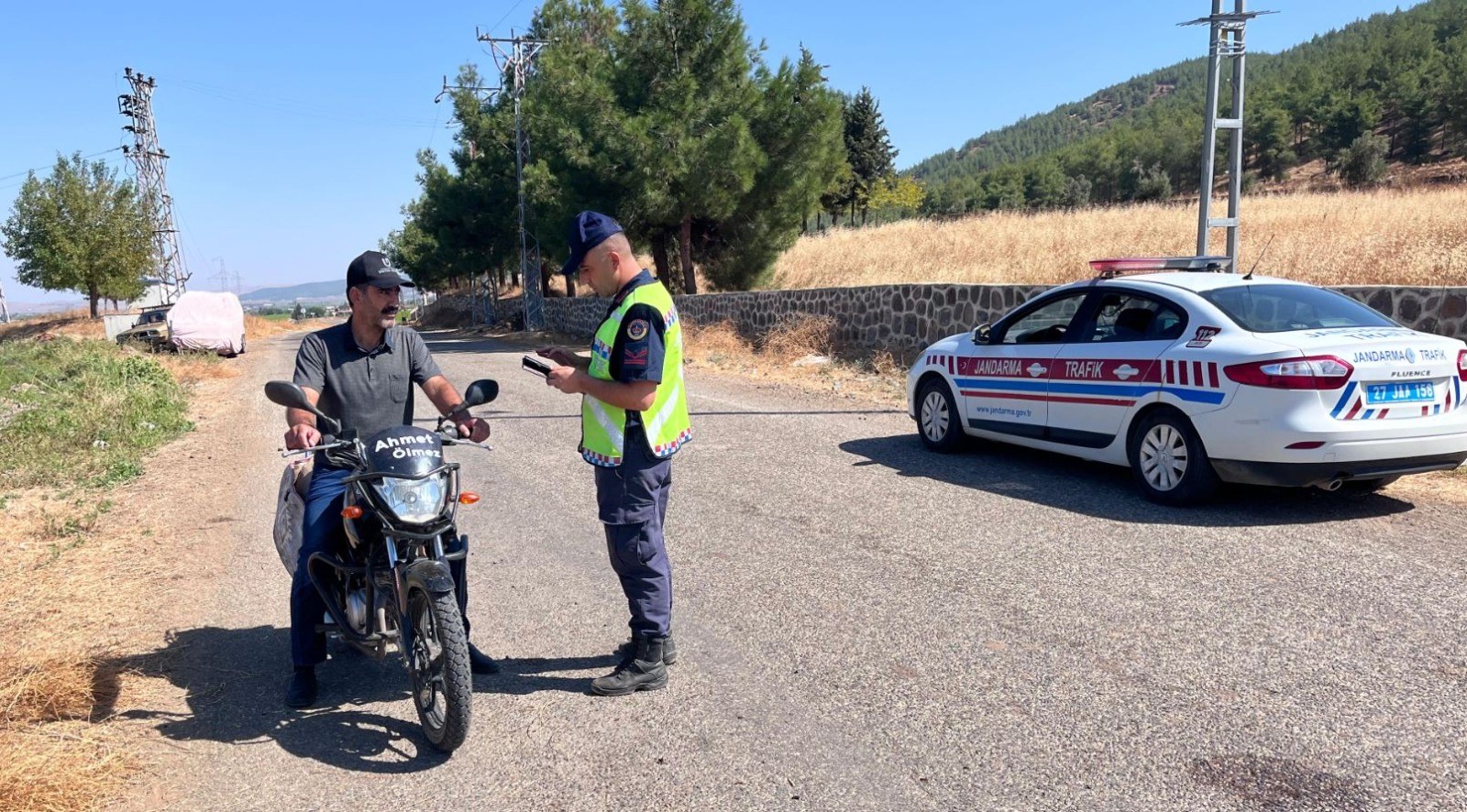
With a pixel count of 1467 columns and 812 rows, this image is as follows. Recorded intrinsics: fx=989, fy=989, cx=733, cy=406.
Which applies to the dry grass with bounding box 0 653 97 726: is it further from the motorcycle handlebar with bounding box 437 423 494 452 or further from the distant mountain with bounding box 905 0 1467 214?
the distant mountain with bounding box 905 0 1467 214

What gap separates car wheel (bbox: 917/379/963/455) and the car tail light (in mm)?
2834

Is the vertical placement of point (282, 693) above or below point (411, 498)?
below

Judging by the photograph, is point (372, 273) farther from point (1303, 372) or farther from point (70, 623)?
point (1303, 372)

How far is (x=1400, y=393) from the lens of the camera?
5785 mm

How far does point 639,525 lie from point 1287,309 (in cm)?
485

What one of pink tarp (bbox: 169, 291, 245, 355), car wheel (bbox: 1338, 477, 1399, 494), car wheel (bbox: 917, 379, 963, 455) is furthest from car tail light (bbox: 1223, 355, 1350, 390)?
pink tarp (bbox: 169, 291, 245, 355)

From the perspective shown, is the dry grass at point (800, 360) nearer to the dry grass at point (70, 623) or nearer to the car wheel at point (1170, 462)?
the car wheel at point (1170, 462)

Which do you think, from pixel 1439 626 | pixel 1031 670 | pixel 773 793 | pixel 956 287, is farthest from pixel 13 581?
pixel 956 287

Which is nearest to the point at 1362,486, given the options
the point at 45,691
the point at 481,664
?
the point at 481,664

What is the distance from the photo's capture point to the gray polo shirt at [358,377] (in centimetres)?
393

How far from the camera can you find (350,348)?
4023mm

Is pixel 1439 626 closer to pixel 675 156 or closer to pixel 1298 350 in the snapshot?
pixel 1298 350

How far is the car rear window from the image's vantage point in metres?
6.24

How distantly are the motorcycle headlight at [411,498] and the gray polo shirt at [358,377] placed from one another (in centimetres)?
51
